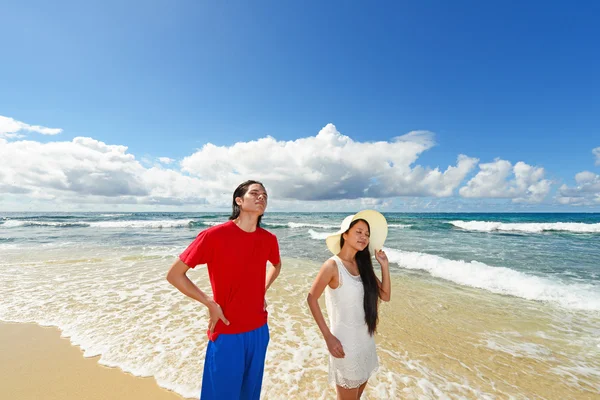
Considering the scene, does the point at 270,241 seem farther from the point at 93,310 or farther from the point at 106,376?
the point at 93,310

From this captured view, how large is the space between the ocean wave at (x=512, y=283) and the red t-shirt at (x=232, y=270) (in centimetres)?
965

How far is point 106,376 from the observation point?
4.17 metres

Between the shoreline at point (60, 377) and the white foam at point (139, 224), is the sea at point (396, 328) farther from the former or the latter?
the white foam at point (139, 224)

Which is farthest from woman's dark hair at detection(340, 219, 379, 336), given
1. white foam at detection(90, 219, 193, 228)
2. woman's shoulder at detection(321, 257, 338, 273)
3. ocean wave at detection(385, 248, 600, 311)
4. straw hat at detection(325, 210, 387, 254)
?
white foam at detection(90, 219, 193, 228)

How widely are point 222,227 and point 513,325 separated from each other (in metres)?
7.22

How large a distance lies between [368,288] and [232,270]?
1341mm

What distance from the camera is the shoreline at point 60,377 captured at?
376 cm

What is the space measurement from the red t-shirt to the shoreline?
233 centimetres

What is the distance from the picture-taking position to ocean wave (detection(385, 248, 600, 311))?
325 inches

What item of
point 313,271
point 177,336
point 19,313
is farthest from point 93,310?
point 313,271

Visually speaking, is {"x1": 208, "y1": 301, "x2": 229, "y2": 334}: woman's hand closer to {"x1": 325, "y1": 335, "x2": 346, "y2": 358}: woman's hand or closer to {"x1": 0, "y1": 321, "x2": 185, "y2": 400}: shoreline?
{"x1": 325, "y1": 335, "x2": 346, "y2": 358}: woman's hand

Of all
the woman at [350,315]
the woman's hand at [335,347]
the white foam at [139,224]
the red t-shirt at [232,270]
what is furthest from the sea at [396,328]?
the white foam at [139,224]

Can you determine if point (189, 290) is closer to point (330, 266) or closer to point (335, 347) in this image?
point (330, 266)

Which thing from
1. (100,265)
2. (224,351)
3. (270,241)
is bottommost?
(100,265)
